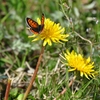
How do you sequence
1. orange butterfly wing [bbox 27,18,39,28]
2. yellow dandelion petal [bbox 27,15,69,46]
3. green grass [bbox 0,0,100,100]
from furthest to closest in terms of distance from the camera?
green grass [bbox 0,0,100,100] → yellow dandelion petal [bbox 27,15,69,46] → orange butterfly wing [bbox 27,18,39,28]

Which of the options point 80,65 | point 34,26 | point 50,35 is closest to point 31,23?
point 34,26

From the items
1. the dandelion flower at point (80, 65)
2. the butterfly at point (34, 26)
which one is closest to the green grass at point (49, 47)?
the dandelion flower at point (80, 65)

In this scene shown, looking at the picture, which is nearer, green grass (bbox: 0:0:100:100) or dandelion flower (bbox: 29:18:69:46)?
dandelion flower (bbox: 29:18:69:46)

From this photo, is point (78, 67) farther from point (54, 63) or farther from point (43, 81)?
point (54, 63)

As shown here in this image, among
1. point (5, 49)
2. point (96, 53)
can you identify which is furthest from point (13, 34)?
point (96, 53)

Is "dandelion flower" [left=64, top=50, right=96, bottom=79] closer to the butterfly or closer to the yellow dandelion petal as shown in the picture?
the yellow dandelion petal

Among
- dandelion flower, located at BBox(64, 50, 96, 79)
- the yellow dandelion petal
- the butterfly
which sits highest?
the butterfly

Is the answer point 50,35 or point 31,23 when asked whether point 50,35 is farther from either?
point 31,23

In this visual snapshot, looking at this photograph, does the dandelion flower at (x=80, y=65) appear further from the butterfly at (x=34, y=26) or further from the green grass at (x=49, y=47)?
the butterfly at (x=34, y=26)

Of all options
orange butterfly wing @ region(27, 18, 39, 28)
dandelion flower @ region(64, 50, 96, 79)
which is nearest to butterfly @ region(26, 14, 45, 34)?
orange butterfly wing @ region(27, 18, 39, 28)
